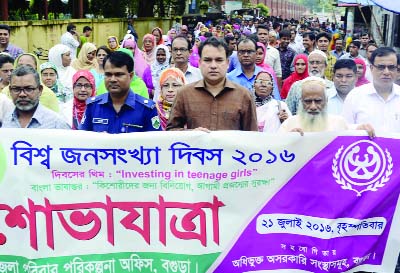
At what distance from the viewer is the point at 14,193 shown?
12.8ft

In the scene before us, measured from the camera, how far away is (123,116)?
4434 millimetres

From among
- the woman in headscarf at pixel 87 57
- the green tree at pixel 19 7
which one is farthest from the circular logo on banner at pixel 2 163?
the green tree at pixel 19 7

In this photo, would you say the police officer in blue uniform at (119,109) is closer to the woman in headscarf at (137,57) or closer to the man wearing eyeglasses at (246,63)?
the man wearing eyeglasses at (246,63)

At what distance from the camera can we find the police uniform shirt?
443 centimetres

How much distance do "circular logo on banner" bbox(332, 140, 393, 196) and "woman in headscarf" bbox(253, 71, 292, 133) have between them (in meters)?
1.33

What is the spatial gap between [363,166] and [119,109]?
1595mm

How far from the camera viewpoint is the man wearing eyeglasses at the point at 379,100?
200 inches

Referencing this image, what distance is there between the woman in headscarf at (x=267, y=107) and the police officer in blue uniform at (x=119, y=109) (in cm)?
120

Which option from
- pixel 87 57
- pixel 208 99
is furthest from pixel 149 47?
pixel 208 99

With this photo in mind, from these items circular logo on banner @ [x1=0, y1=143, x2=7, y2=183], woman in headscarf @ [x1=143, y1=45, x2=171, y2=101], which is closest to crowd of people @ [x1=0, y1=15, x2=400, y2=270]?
circular logo on banner @ [x1=0, y1=143, x2=7, y2=183]

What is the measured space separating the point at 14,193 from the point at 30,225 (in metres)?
0.21

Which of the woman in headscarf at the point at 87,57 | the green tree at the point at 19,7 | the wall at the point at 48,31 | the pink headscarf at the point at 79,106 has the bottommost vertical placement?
the pink headscarf at the point at 79,106

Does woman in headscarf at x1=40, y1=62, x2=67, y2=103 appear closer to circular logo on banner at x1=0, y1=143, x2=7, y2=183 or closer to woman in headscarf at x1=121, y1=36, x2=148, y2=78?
woman in headscarf at x1=121, y1=36, x2=148, y2=78

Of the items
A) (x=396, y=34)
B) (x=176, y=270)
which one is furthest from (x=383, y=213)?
(x=396, y=34)
